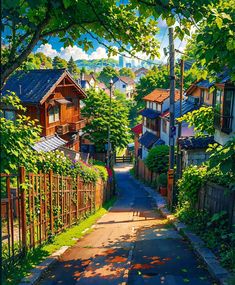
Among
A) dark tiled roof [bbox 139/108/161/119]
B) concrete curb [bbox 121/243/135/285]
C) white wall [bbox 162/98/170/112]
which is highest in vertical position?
white wall [bbox 162/98/170/112]

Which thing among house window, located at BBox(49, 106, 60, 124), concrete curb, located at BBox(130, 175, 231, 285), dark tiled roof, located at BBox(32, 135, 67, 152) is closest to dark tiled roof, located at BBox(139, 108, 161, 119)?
house window, located at BBox(49, 106, 60, 124)

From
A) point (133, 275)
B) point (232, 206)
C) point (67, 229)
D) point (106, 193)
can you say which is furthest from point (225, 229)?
point (106, 193)

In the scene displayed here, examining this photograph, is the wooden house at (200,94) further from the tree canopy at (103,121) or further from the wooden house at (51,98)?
the wooden house at (51,98)

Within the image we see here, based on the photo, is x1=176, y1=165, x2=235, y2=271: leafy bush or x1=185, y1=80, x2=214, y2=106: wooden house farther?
x1=185, y1=80, x2=214, y2=106: wooden house

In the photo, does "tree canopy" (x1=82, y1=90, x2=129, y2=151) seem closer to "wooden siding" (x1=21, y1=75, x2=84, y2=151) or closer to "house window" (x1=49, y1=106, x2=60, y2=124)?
"wooden siding" (x1=21, y1=75, x2=84, y2=151)

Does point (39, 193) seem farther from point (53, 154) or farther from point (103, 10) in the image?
point (103, 10)

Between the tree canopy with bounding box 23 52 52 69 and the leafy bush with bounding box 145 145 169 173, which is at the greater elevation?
the tree canopy with bounding box 23 52 52 69

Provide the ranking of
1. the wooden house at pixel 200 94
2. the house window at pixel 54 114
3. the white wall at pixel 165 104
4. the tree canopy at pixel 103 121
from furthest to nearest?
the white wall at pixel 165 104 < the tree canopy at pixel 103 121 < the wooden house at pixel 200 94 < the house window at pixel 54 114

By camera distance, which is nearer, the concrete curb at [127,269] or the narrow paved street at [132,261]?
the concrete curb at [127,269]

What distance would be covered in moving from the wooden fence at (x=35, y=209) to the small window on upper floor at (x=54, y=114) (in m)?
11.7

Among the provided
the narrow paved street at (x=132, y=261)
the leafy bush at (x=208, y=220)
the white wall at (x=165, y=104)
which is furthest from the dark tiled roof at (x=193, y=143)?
the white wall at (x=165, y=104)

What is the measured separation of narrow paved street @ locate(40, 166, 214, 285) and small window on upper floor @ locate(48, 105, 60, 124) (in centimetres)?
1472

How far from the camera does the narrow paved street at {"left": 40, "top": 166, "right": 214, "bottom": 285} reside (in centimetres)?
635

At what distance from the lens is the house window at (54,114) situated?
24094mm
